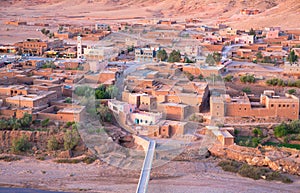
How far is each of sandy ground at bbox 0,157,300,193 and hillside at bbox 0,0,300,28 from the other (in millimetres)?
20222

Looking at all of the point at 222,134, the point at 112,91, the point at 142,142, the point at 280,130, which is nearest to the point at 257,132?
the point at 280,130

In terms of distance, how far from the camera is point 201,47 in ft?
59.4

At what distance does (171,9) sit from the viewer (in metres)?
38.7

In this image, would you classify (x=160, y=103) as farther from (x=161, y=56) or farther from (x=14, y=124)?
(x=161, y=56)

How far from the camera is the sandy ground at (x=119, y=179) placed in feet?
24.8

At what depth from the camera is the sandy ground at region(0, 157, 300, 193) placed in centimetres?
755

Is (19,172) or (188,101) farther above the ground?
(188,101)

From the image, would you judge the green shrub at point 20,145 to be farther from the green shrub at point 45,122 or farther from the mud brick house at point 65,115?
the mud brick house at point 65,115

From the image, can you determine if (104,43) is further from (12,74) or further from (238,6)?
(238,6)

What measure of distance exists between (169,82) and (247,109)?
2.42 m

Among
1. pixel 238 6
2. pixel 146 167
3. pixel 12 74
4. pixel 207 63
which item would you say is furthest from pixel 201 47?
pixel 238 6

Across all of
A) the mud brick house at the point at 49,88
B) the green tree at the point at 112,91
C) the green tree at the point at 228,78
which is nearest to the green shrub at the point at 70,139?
the green tree at the point at 112,91

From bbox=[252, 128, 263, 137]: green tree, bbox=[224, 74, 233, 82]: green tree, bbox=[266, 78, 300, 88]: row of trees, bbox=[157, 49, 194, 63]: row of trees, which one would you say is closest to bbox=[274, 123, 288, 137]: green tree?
bbox=[252, 128, 263, 137]: green tree

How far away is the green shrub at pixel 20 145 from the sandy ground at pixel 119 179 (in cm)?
35
